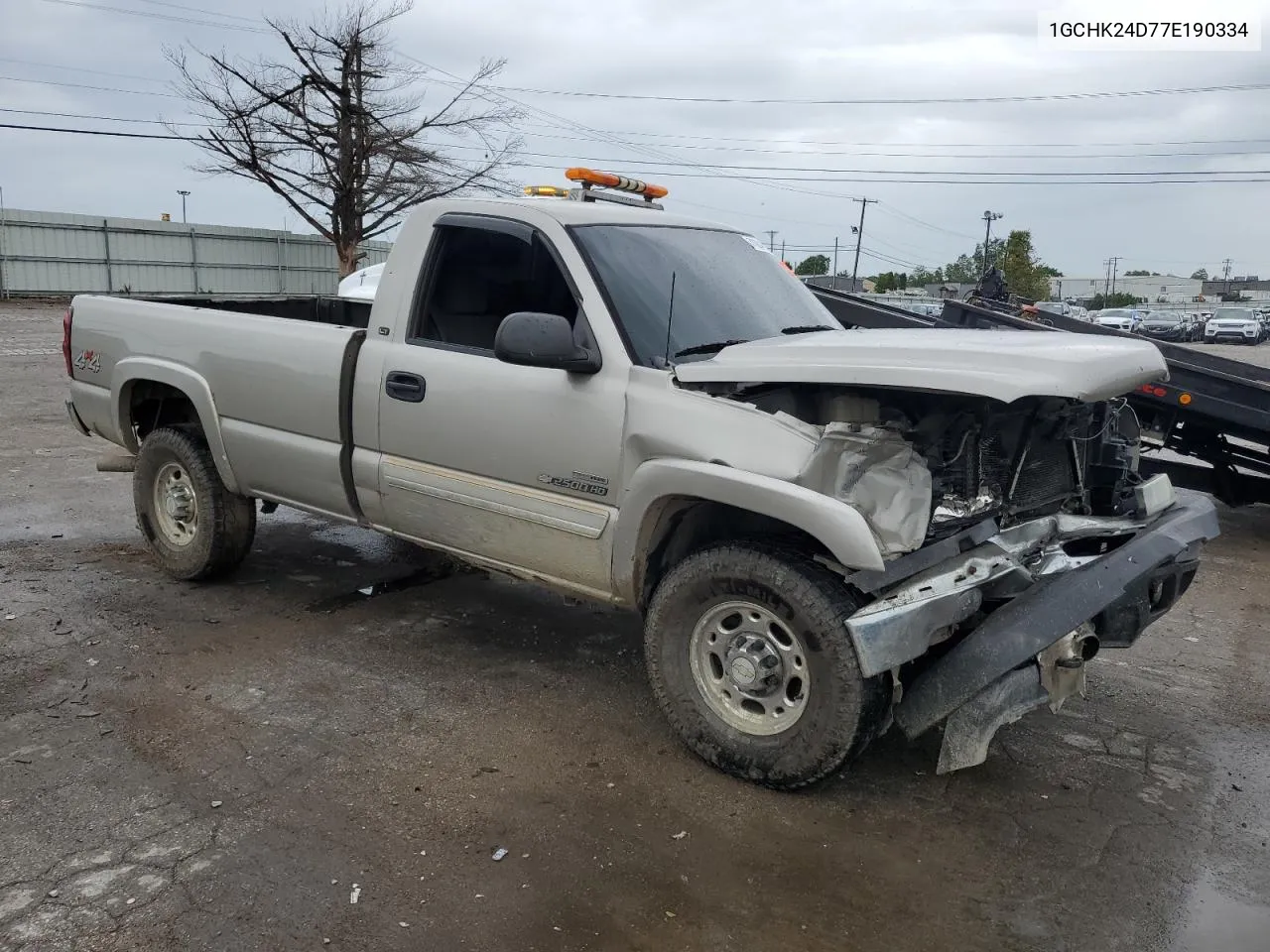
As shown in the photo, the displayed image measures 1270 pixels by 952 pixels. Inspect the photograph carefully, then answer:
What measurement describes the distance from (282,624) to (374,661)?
0.73 meters

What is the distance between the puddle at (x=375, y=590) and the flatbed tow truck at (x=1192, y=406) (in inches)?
124

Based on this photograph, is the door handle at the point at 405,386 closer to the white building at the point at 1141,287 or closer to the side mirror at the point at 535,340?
the side mirror at the point at 535,340

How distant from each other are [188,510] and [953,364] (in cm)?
441

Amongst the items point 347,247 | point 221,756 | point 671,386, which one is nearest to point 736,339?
point 671,386

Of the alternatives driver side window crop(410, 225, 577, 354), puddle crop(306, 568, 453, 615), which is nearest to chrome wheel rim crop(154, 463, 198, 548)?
puddle crop(306, 568, 453, 615)

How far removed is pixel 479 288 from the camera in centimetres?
482

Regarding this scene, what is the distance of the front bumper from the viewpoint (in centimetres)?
330

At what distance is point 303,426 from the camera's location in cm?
499

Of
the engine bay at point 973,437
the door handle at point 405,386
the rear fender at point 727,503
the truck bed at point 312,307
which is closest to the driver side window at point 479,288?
the door handle at point 405,386

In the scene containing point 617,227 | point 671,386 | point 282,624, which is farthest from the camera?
point 282,624

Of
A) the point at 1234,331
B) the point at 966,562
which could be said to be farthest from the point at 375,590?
the point at 1234,331

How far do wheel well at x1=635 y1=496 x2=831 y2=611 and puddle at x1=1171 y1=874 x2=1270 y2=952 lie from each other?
1.61 meters

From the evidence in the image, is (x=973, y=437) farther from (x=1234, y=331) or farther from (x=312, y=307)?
(x=1234, y=331)

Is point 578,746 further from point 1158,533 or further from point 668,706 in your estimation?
point 1158,533
